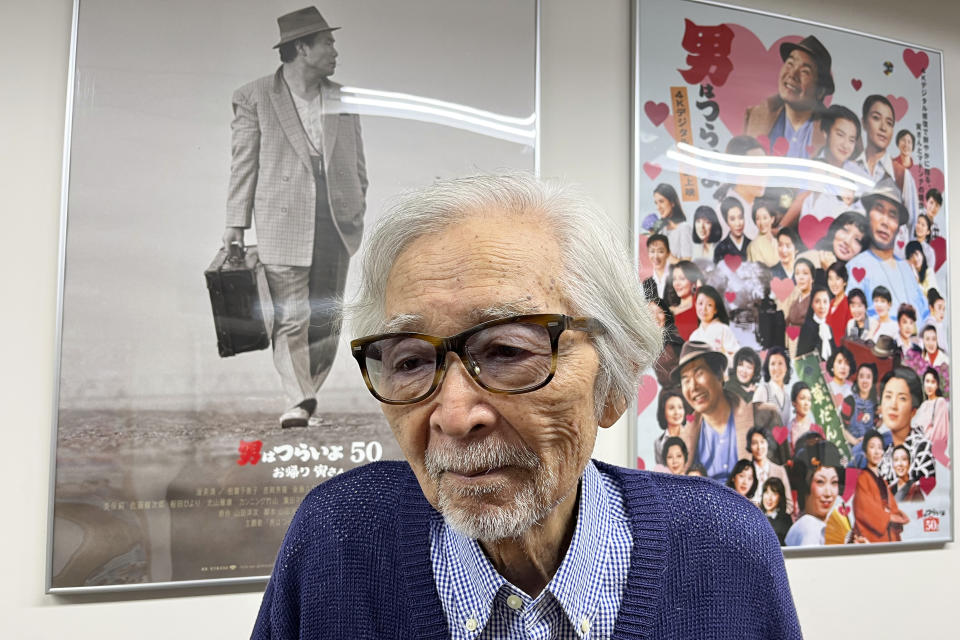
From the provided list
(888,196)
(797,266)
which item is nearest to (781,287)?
(797,266)

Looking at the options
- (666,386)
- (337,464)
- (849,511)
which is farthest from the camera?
(849,511)

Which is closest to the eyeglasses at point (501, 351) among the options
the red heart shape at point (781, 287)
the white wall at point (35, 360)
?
the white wall at point (35, 360)

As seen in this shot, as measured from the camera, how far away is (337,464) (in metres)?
1.57

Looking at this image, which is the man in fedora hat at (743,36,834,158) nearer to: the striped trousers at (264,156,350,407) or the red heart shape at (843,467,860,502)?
the red heart shape at (843,467,860,502)

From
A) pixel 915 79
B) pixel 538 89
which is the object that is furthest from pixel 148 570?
pixel 915 79

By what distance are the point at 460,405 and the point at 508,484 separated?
0.11m


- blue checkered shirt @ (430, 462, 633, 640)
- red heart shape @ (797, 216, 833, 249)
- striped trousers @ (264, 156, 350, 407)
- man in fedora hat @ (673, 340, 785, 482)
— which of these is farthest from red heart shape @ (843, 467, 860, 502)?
striped trousers @ (264, 156, 350, 407)

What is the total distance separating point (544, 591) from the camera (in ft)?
2.57

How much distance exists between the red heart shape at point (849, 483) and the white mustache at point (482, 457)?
1592 mm

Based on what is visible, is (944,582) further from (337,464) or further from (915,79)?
(337,464)

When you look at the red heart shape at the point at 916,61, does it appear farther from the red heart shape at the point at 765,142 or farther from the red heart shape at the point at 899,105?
the red heart shape at the point at 765,142

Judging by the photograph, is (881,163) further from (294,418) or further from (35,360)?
(35,360)

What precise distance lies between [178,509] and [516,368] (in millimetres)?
1069

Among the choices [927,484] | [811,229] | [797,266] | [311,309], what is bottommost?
[927,484]
